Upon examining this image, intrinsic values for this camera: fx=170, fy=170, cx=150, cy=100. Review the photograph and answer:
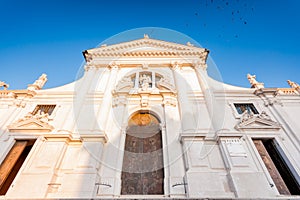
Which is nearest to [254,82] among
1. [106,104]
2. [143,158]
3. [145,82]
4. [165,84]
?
[165,84]

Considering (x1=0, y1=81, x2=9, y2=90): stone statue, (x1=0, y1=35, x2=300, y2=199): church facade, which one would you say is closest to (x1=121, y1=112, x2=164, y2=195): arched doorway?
(x1=0, y1=35, x2=300, y2=199): church facade

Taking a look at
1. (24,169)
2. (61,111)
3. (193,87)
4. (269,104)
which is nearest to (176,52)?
(193,87)

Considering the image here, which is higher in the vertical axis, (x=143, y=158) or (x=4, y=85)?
(x=4, y=85)

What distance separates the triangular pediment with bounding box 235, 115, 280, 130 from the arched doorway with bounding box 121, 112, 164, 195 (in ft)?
14.2

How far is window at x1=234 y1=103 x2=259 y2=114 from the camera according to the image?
1003cm

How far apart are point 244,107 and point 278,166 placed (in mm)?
3608

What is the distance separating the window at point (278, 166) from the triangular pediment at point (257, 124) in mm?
654

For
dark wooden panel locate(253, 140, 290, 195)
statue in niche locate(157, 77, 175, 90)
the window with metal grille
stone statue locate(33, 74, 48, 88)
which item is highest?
stone statue locate(33, 74, 48, 88)

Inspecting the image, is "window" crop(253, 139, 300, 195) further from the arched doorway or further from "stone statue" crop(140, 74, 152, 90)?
"stone statue" crop(140, 74, 152, 90)

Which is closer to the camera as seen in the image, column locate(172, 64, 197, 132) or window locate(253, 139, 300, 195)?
window locate(253, 139, 300, 195)

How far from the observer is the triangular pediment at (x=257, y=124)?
868 cm

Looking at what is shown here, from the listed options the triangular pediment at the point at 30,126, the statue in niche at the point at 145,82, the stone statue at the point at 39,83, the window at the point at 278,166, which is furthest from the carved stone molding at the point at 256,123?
the stone statue at the point at 39,83

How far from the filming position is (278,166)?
783 centimetres

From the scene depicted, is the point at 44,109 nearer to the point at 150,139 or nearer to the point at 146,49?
the point at 150,139
